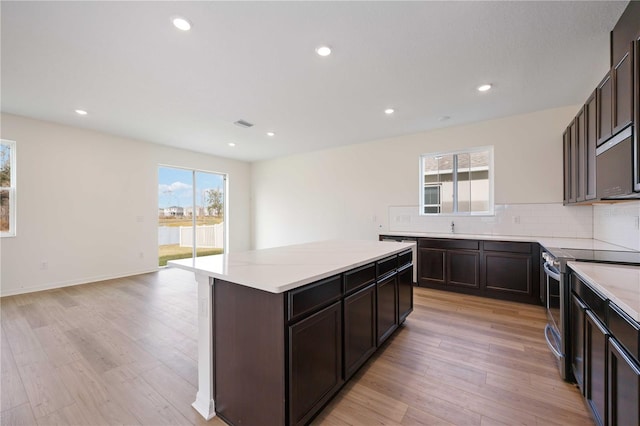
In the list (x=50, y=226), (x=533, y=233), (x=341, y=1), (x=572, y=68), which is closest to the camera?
(x=341, y=1)

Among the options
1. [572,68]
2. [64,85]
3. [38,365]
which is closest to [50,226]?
[64,85]

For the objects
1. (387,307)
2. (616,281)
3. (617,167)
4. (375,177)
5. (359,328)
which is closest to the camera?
(616,281)

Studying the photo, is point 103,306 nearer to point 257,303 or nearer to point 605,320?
point 257,303

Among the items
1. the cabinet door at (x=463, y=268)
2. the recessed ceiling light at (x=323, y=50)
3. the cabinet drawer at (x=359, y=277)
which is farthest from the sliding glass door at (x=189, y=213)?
the cabinet door at (x=463, y=268)

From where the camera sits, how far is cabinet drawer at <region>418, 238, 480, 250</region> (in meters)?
3.89

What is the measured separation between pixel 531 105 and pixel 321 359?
4.22 m

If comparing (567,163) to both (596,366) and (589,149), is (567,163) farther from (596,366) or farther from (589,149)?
(596,366)

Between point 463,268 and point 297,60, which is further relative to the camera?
point 463,268

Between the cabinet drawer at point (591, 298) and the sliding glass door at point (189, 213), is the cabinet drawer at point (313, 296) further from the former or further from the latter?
the sliding glass door at point (189, 213)

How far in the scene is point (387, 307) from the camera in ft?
8.13

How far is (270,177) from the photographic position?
23.6ft

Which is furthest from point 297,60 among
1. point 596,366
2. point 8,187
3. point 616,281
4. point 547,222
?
point 8,187

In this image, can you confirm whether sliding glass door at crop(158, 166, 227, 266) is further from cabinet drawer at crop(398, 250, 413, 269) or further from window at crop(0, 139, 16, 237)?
cabinet drawer at crop(398, 250, 413, 269)

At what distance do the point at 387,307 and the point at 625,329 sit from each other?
156 cm
